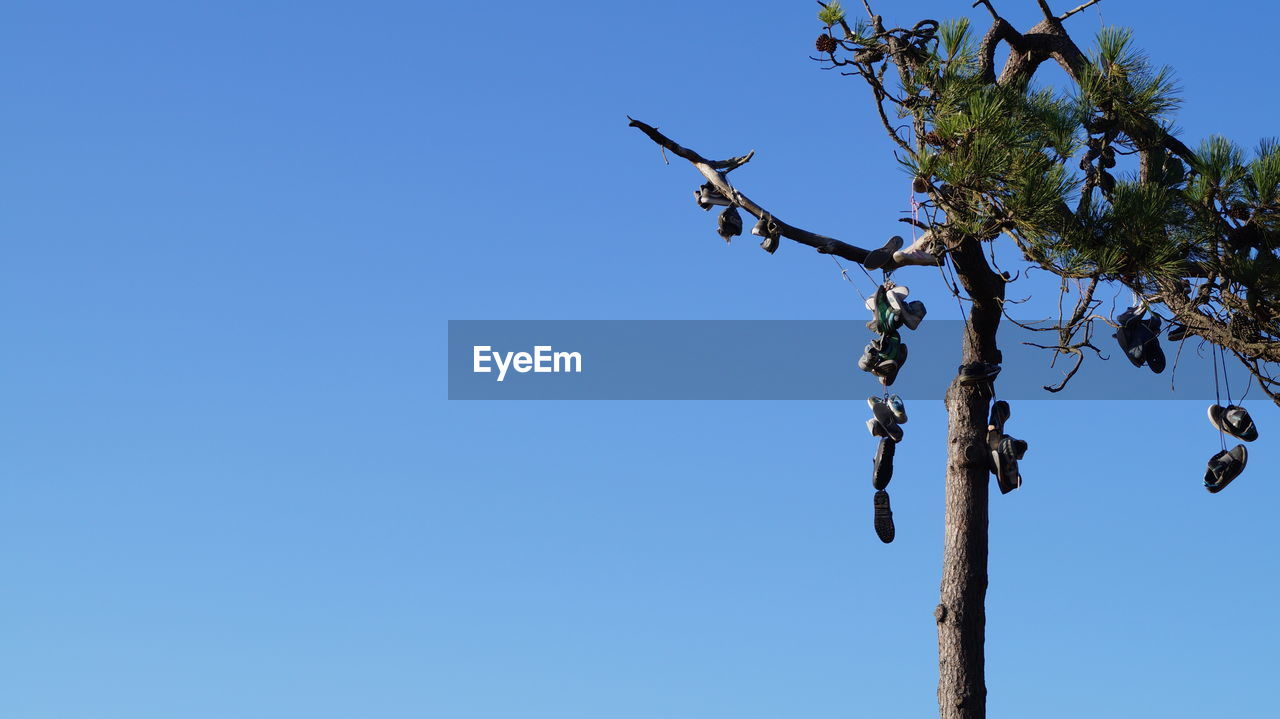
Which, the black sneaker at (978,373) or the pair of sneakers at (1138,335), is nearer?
the black sneaker at (978,373)

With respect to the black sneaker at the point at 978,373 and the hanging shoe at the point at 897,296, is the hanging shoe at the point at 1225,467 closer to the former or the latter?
A: the black sneaker at the point at 978,373

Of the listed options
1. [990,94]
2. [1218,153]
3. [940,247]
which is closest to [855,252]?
[940,247]

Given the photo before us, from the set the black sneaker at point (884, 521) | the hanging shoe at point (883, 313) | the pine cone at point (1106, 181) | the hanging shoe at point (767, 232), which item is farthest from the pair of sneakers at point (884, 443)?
the pine cone at point (1106, 181)

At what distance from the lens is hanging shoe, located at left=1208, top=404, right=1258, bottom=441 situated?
6.80 metres

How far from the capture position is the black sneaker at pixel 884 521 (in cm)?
689

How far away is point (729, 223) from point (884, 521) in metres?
1.54

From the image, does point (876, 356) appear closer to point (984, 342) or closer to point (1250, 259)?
point (984, 342)

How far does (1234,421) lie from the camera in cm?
683

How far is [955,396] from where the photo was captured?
22.0 feet

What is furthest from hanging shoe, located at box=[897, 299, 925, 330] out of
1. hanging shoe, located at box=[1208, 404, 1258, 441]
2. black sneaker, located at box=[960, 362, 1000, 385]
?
hanging shoe, located at box=[1208, 404, 1258, 441]

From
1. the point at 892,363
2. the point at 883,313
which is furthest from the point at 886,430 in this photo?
the point at 883,313

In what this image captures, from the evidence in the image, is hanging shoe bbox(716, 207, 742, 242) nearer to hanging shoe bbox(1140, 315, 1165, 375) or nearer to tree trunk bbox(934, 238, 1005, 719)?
tree trunk bbox(934, 238, 1005, 719)

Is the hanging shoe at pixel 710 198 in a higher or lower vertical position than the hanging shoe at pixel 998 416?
higher

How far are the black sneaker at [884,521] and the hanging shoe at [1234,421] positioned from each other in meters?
1.56
